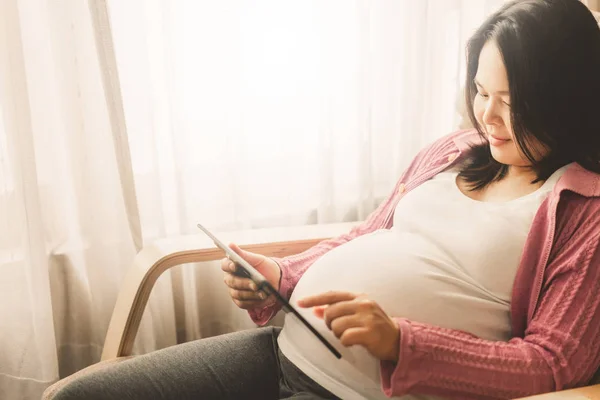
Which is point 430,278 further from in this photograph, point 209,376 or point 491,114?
point 209,376

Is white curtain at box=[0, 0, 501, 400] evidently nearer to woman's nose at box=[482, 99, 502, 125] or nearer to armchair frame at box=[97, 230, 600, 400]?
armchair frame at box=[97, 230, 600, 400]

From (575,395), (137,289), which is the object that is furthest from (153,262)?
(575,395)

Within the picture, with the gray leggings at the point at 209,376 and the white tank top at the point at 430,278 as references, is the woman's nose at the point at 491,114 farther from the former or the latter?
the gray leggings at the point at 209,376

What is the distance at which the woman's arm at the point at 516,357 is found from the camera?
771 millimetres

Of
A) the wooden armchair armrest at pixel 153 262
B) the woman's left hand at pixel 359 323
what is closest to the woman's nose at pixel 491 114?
the woman's left hand at pixel 359 323

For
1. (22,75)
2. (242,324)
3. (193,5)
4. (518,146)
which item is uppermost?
(193,5)

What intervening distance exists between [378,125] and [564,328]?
863 millimetres

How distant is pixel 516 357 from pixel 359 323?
0.78 feet

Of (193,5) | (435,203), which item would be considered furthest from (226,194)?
(435,203)

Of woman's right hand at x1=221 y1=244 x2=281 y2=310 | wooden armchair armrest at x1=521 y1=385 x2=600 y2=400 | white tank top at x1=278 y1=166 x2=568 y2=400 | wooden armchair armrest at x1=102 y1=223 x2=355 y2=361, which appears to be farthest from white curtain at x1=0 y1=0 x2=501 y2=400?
wooden armchair armrest at x1=521 y1=385 x2=600 y2=400

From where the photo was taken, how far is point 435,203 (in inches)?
40.3

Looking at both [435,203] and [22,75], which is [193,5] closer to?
[22,75]

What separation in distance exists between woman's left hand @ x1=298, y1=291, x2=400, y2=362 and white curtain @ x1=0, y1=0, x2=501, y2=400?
704mm

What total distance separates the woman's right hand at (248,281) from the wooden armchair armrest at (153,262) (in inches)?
5.2
